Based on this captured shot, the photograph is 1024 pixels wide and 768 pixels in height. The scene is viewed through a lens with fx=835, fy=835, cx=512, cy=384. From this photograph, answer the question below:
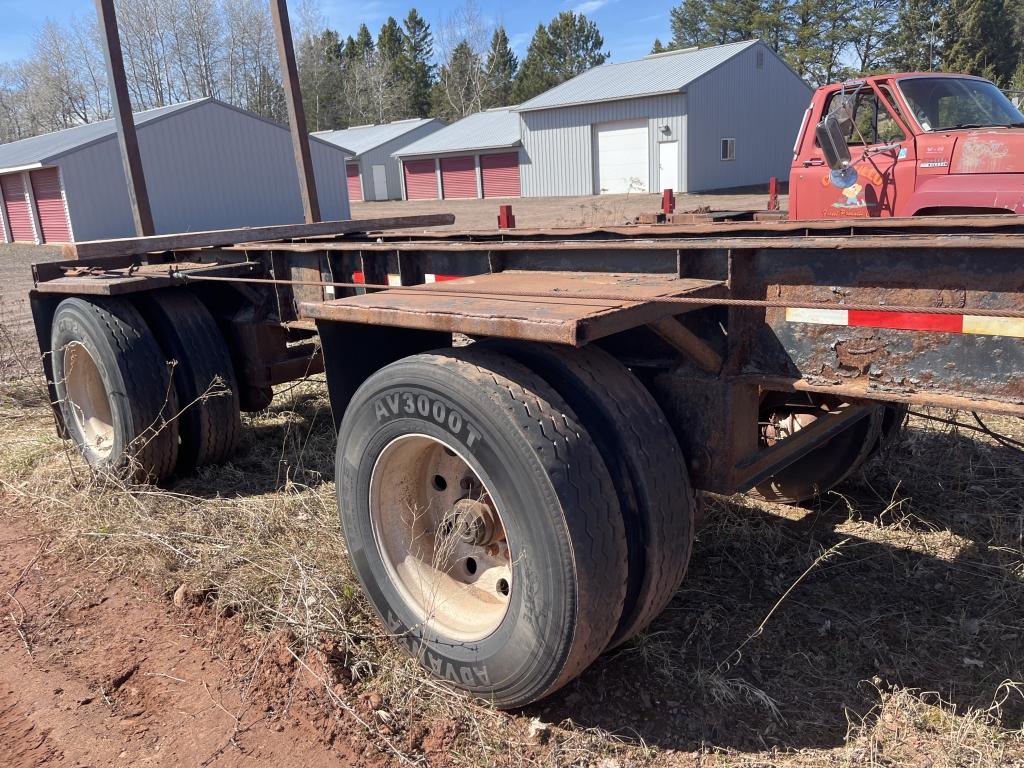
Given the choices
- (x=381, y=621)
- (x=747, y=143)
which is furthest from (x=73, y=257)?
(x=747, y=143)

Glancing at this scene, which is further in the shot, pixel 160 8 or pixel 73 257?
pixel 160 8

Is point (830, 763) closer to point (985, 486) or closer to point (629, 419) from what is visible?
point (629, 419)

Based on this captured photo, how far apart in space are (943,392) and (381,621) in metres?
2.02

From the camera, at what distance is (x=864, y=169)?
6.53 metres

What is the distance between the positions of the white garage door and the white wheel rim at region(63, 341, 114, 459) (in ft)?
98.0

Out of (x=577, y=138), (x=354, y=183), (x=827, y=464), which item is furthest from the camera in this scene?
(x=354, y=183)

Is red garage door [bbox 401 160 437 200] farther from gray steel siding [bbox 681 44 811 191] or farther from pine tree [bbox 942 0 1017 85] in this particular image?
pine tree [bbox 942 0 1017 85]

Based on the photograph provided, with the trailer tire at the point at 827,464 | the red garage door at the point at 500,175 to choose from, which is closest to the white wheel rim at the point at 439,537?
the trailer tire at the point at 827,464

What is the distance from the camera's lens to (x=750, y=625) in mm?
3164

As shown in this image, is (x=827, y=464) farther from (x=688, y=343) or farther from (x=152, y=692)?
(x=152, y=692)

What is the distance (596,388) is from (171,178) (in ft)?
100

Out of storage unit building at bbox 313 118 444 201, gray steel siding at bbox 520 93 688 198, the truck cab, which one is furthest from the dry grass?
storage unit building at bbox 313 118 444 201

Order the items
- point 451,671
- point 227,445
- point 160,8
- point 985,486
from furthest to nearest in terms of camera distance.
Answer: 1. point 160,8
2. point 227,445
3. point 985,486
4. point 451,671

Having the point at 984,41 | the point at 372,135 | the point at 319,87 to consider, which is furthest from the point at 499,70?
the point at 984,41
